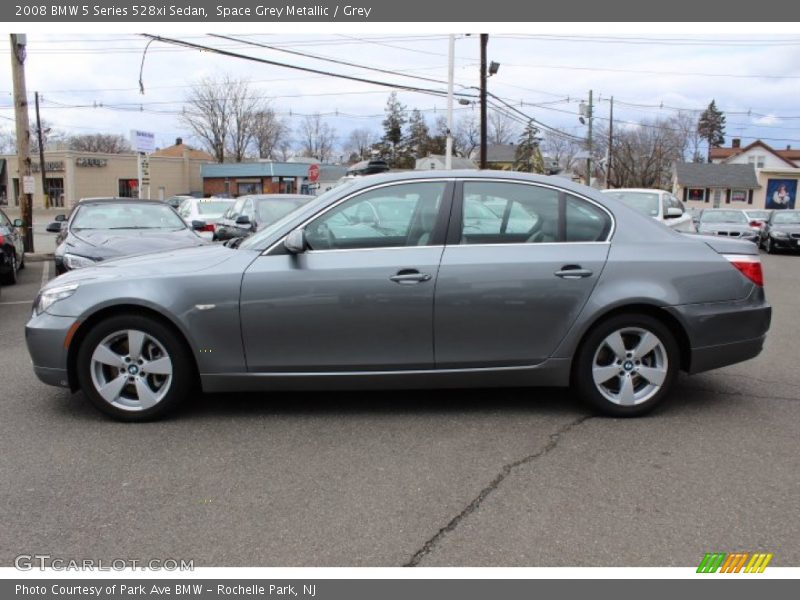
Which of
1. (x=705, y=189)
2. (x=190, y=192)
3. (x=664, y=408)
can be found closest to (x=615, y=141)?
(x=705, y=189)

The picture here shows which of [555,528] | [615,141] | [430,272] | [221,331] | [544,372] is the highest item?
[615,141]

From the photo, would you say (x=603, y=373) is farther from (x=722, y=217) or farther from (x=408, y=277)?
(x=722, y=217)

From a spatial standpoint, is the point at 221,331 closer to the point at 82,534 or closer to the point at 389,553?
the point at 82,534

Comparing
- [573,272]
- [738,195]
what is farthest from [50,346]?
[738,195]

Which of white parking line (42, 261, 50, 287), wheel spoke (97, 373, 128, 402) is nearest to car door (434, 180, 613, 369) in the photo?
wheel spoke (97, 373, 128, 402)

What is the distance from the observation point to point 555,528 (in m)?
3.15

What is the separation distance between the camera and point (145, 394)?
176 inches

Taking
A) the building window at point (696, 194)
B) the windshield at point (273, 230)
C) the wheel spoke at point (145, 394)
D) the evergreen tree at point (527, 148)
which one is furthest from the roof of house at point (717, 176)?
the wheel spoke at point (145, 394)

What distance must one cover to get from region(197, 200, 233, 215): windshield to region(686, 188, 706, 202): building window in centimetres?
5638

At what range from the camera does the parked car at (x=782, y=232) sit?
821 inches

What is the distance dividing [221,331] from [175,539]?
1586mm

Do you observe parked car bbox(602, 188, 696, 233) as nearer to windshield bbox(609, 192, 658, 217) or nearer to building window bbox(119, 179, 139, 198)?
windshield bbox(609, 192, 658, 217)

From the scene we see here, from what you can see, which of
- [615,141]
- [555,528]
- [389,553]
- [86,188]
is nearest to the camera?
[389,553]

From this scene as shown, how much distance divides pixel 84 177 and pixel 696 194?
55071 mm
